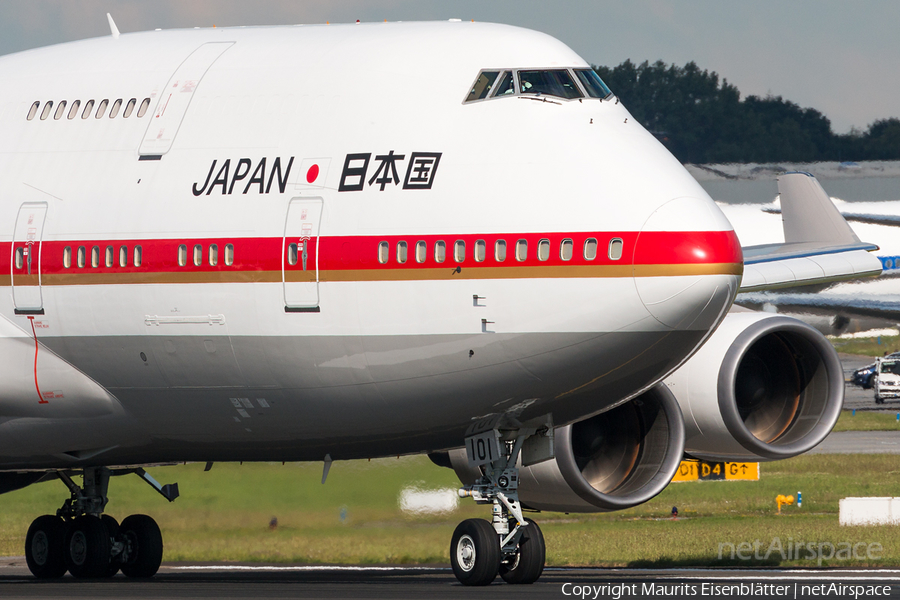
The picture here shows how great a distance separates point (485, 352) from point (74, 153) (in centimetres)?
531

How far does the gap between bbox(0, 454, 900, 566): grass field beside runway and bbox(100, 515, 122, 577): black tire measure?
5.08ft

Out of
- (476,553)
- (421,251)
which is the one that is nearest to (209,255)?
(421,251)

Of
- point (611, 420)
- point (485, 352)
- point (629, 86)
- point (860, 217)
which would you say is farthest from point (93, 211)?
point (629, 86)

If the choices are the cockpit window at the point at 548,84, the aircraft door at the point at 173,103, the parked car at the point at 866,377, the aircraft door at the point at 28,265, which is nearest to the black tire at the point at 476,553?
the cockpit window at the point at 548,84

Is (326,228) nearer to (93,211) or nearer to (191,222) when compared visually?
(191,222)

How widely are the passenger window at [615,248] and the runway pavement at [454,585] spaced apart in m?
3.00

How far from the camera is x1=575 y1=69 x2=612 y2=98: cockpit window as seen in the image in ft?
49.9

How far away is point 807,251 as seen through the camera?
26.5 metres

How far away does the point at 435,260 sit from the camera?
14.5 m

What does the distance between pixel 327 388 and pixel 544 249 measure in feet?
8.62

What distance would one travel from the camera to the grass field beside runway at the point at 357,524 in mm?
20812

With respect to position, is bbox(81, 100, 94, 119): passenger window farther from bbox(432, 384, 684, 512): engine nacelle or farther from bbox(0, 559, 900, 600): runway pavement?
bbox(432, 384, 684, 512): engine nacelle

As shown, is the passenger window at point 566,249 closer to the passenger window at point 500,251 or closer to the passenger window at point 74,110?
the passenger window at point 500,251

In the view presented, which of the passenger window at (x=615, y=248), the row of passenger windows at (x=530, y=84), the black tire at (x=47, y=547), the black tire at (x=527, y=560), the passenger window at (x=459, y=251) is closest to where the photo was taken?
the passenger window at (x=615, y=248)
